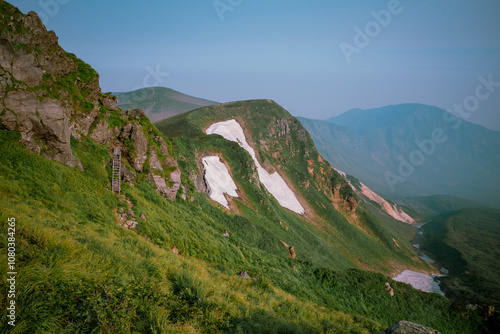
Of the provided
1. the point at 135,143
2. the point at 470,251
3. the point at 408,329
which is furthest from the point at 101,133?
the point at 470,251

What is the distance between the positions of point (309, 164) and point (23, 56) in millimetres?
70714

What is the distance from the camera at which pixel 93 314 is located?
414 centimetres

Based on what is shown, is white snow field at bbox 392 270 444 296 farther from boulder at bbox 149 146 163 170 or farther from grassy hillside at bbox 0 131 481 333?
boulder at bbox 149 146 163 170

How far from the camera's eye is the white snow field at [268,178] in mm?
56684

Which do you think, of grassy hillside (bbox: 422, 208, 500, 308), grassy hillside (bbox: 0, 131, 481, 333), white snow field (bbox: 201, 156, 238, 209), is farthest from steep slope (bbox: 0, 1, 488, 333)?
grassy hillside (bbox: 422, 208, 500, 308)

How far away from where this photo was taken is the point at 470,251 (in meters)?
86.1

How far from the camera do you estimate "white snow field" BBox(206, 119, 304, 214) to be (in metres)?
56.7

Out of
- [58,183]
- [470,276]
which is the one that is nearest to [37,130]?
[58,183]

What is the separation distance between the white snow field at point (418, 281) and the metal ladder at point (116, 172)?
5958cm

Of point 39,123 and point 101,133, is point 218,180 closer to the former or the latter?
point 101,133

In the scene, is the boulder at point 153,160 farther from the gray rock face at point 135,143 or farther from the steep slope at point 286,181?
the steep slope at point 286,181

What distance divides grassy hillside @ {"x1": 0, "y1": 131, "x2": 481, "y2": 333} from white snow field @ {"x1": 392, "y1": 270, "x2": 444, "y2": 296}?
125ft

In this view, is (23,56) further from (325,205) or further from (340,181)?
(340,181)

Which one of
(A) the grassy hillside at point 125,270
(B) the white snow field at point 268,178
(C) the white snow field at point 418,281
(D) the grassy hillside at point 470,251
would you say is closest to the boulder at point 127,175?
(A) the grassy hillside at point 125,270
